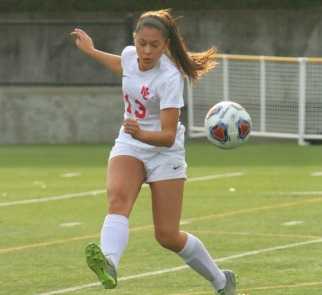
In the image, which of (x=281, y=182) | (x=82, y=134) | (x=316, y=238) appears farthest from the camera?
(x=82, y=134)

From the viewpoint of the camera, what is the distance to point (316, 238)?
13344 millimetres

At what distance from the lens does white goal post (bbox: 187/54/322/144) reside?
26422 millimetres

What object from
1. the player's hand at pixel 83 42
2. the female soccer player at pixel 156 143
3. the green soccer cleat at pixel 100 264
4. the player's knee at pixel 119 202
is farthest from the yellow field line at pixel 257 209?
the green soccer cleat at pixel 100 264

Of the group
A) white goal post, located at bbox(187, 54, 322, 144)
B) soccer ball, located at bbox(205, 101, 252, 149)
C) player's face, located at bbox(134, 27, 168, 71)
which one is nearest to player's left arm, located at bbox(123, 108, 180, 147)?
player's face, located at bbox(134, 27, 168, 71)

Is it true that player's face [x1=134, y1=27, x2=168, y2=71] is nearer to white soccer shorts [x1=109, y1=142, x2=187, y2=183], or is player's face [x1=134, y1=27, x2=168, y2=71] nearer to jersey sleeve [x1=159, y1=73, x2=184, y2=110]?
jersey sleeve [x1=159, y1=73, x2=184, y2=110]

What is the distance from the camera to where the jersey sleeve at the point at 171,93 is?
915 centimetres

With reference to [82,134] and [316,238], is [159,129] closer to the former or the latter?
[316,238]

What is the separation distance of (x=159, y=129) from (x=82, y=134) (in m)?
19.0

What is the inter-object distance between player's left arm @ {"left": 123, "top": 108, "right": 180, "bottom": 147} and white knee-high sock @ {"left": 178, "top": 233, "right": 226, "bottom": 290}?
2.50 feet

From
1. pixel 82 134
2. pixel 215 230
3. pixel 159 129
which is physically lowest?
pixel 82 134

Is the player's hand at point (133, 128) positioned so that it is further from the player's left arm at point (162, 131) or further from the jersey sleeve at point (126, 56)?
the jersey sleeve at point (126, 56)

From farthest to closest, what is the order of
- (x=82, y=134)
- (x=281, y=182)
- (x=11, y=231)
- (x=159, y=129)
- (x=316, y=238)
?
(x=82, y=134), (x=281, y=182), (x=11, y=231), (x=316, y=238), (x=159, y=129)

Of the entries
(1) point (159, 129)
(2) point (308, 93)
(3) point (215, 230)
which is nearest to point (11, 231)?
(3) point (215, 230)

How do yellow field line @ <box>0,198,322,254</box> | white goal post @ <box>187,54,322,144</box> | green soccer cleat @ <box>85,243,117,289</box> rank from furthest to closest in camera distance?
white goal post @ <box>187,54,322,144</box> < yellow field line @ <box>0,198,322,254</box> < green soccer cleat @ <box>85,243,117,289</box>
